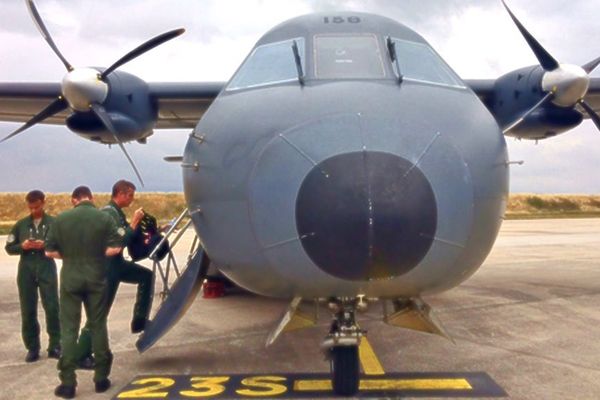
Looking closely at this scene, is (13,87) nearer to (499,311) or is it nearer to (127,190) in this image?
(127,190)

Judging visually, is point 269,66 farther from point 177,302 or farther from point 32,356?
point 32,356

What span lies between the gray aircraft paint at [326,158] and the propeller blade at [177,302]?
1590 mm

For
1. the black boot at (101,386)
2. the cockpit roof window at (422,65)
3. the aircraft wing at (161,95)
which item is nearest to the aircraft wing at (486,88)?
the aircraft wing at (161,95)

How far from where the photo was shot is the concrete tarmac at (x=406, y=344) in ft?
19.4

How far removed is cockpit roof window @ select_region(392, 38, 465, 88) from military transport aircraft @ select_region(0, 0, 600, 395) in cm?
2

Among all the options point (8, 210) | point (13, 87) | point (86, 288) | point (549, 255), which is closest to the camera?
point (86, 288)

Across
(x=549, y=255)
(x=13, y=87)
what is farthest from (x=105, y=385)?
(x=549, y=255)

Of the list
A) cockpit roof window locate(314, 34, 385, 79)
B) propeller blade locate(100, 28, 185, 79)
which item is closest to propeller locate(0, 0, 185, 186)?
propeller blade locate(100, 28, 185, 79)

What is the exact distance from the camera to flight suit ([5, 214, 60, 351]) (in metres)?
6.82

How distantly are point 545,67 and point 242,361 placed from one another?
6821 millimetres

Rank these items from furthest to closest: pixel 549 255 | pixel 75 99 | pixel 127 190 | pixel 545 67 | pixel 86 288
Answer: pixel 549 255 < pixel 545 67 < pixel 75 99 < pixel 127 190 < pixel 86 288

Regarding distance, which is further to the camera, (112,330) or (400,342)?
(112,330)

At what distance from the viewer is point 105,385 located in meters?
5.59

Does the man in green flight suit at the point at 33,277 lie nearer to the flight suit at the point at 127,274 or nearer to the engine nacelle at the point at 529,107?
the flight suit at the point at 127,274
